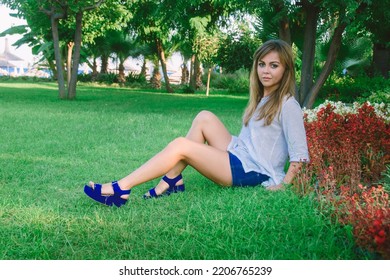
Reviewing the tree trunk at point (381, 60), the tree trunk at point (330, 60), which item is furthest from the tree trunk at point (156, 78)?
the tree trunk at point (330, 60)

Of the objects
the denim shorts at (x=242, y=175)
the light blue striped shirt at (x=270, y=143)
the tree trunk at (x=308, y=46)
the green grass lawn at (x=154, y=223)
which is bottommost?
the green grass lawn at (x=154, y=223)

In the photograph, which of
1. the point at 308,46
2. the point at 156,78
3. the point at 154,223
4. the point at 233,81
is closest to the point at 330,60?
the point at 308,46

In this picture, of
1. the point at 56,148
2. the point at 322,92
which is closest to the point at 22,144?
the point at 56,148

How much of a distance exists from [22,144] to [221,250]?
5.97 metres

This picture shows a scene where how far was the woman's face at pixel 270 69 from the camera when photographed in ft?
14.4

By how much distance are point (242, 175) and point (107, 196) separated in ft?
4.08

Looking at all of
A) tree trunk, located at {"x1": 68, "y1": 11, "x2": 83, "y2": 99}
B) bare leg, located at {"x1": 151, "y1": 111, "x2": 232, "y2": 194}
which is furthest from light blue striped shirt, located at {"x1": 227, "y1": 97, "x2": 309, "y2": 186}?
tree trunk, located at {"x1": 68, "y1": 11, "x2": 83, "y2": 99}

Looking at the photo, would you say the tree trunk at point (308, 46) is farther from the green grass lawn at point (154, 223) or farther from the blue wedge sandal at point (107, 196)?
the blue wedge sandal at point (107, 196)

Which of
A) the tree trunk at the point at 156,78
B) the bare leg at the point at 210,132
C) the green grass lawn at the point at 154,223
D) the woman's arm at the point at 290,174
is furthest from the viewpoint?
the tree trunk at the point at 156,78

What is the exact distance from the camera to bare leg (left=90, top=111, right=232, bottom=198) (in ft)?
14.3

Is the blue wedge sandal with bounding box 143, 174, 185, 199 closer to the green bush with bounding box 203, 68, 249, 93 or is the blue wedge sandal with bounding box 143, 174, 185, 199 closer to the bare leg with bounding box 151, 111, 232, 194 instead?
the bare leg with bounding box 151, 111, 232, 194

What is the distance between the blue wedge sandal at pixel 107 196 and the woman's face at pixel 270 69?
61.9 inches

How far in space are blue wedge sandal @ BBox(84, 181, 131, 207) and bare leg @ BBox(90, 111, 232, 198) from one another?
0.04 metres

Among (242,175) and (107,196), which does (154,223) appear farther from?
(242,175)
